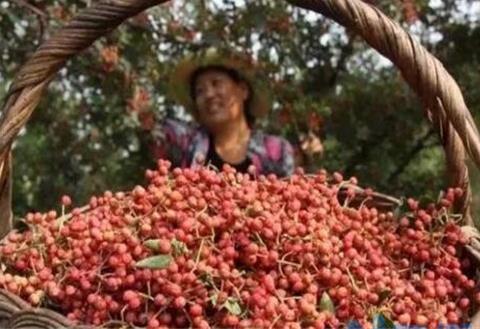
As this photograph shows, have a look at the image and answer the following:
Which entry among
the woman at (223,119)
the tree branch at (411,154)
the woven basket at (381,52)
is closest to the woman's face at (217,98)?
the woman at (223,119)

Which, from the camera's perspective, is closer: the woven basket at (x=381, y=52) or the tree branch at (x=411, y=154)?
the woven basket at (x=381, y=52)

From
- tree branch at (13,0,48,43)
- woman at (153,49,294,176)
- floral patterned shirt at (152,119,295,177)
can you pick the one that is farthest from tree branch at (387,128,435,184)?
floral patterned shirt at (152,119,295,177)

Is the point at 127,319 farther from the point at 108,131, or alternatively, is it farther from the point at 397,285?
the point at 108,131

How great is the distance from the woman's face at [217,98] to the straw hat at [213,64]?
35 millimetres

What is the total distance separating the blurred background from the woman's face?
42 cm

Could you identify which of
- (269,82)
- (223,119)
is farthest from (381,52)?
(269,82)

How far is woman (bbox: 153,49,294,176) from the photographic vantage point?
2.45m

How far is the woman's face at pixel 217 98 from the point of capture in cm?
258

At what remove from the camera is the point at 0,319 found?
91 cm

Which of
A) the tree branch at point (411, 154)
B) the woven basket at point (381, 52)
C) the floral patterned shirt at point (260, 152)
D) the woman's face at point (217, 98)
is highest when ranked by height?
the woven basket at point (381, 52)

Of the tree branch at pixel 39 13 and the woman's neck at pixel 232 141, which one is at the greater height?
the tree branch at pixel 39 13

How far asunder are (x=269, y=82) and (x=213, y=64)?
1.06 m

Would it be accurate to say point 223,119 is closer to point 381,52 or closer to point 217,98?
point 217,98

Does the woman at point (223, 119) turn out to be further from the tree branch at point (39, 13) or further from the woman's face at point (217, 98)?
the tree branch at point (39, 13)
